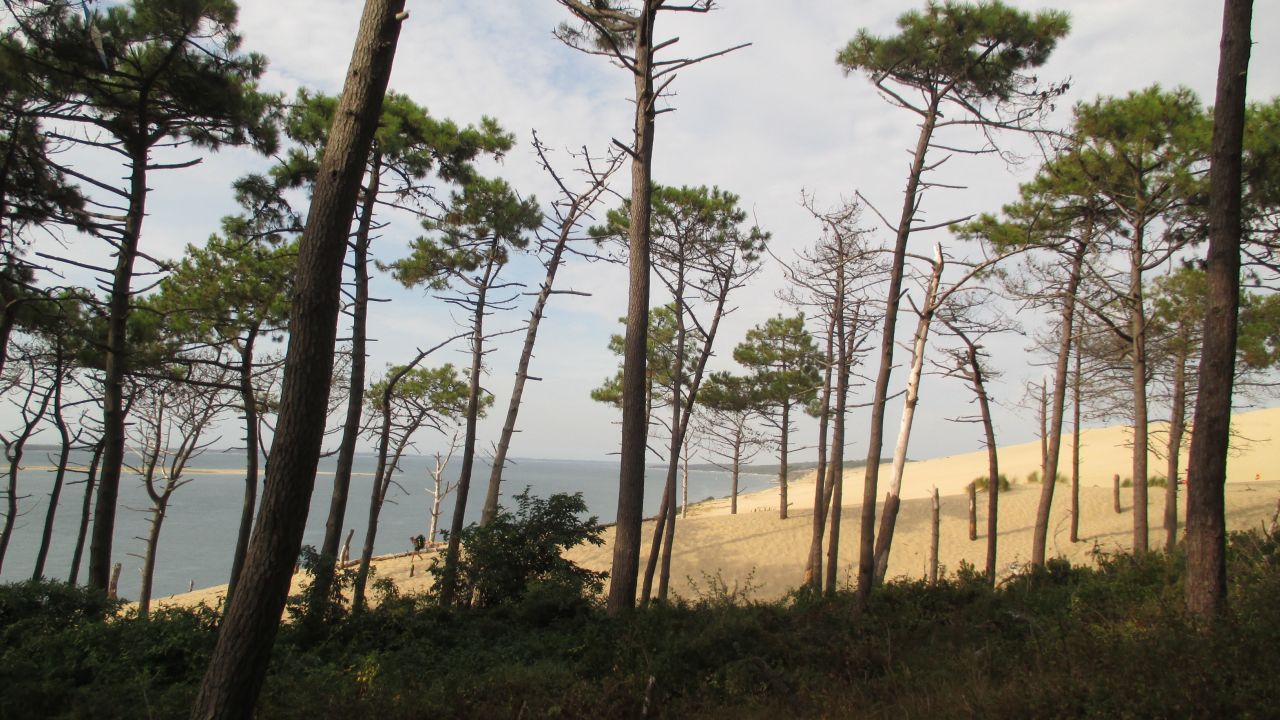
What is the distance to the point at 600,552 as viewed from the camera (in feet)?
72.6

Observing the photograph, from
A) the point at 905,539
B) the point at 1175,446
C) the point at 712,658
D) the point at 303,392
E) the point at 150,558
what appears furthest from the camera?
the point at 905,539

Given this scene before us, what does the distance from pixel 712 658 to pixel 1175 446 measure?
1145cm

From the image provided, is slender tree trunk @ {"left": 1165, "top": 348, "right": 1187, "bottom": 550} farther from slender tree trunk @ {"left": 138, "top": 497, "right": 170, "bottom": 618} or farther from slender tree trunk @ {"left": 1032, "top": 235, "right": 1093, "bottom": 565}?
slender tree trunk @ {"left": 138, "top": 497, "right": 170, "bottom": 618}

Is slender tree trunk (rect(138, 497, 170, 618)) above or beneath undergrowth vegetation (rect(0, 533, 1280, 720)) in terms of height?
beneath

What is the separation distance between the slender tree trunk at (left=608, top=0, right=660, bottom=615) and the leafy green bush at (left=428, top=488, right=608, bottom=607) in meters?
1.68

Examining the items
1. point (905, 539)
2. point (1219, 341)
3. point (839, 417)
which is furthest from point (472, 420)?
point (905, 539)

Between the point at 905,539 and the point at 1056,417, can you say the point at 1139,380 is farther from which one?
the point at 905,539

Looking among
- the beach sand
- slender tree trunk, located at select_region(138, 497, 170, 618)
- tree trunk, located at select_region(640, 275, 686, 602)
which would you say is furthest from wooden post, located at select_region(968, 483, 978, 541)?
slender tree trunk, located at select_region(138, 497, 170, 618)

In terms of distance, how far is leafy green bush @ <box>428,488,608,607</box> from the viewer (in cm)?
891

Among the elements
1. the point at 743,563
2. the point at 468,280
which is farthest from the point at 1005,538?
the point at 468,280

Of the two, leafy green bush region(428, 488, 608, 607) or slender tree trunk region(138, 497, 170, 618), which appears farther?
slender tree trunk region(138, 497, 170, 618)

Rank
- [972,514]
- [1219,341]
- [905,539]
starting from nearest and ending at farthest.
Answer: [1219,341] → [972,514] → [905,539]

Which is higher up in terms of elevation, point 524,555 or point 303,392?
point 303,392

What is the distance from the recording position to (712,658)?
5738mm
